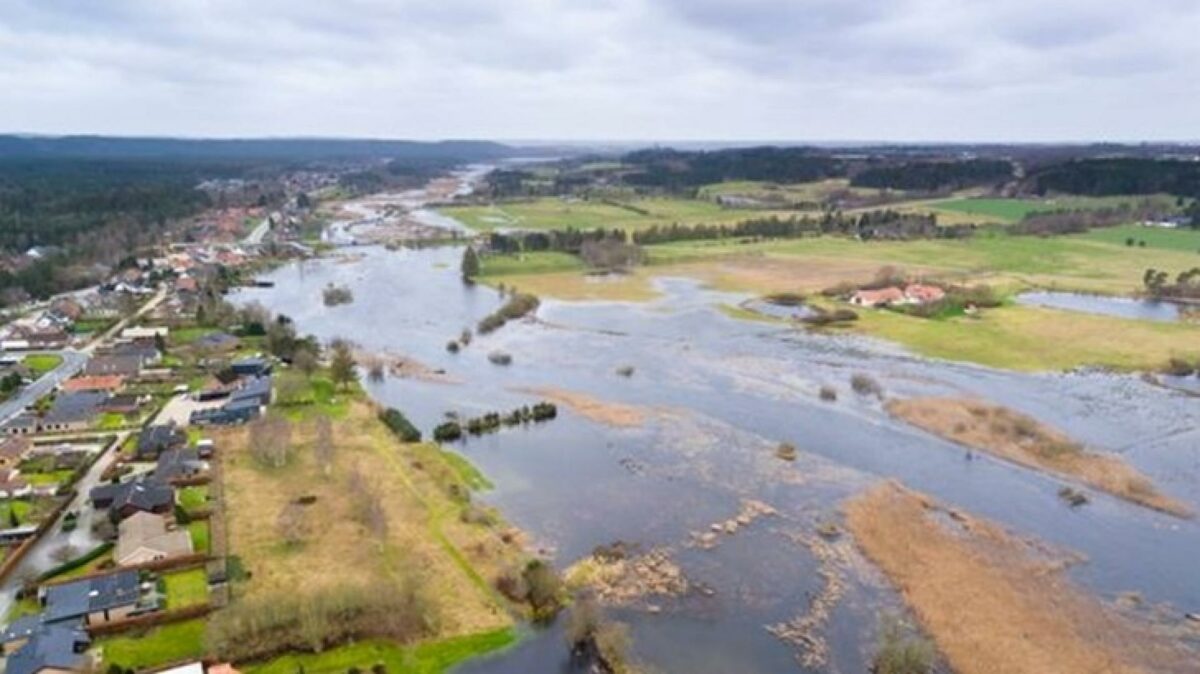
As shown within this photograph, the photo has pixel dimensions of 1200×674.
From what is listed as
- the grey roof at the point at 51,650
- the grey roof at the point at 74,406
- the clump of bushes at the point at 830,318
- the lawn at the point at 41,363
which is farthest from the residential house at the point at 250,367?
the clump of bushes at the point at 830,318

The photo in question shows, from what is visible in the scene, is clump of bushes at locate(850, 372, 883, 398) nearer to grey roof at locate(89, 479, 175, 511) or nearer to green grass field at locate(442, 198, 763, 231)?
grey roof at locate(89, 479, 175, 511)

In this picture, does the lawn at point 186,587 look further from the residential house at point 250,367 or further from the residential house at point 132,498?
the residential house at point 250,367

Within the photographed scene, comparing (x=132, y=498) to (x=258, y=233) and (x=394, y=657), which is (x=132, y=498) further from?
(x=258, y=233)

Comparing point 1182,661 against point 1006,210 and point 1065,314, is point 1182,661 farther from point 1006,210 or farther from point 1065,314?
point 1006,210

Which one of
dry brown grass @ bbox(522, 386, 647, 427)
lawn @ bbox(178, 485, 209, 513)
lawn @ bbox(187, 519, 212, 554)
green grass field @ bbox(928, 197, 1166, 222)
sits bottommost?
lawn @ bbox(187, 519, 212, 554)

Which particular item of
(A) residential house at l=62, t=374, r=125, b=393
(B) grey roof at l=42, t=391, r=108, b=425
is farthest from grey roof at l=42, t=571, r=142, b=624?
(A) residential house at l=62, t=374, r=125, b=393

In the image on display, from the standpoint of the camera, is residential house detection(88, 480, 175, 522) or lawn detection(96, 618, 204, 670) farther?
residential house detection(88, 480, 175, 522)
